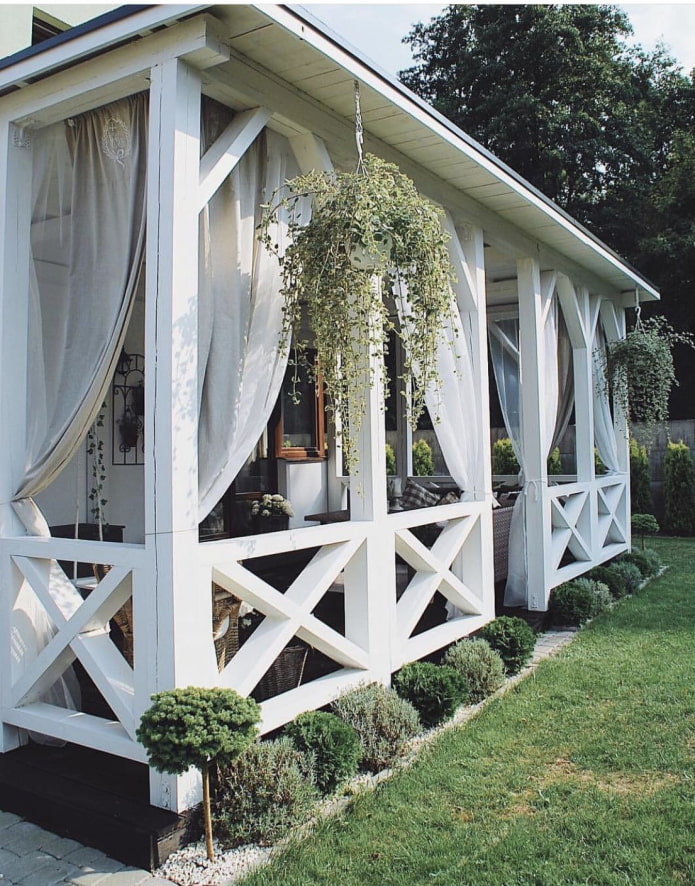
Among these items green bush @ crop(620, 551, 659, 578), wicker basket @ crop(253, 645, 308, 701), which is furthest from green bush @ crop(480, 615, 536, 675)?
green bush @ crop(620, 551, 659, 578)

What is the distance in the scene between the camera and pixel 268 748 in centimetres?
306

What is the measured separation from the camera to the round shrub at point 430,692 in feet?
13.1

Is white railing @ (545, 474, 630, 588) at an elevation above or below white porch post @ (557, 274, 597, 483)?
below

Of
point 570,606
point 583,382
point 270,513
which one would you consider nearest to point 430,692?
point 570,606

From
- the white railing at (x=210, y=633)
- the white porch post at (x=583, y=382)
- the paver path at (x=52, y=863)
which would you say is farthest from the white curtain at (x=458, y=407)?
the paver path at (x=52, y=863)

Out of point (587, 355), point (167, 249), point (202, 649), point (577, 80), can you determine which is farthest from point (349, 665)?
point (577, 80)

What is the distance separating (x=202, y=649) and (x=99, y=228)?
1830 mm

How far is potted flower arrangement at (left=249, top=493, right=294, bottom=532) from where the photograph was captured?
6.16 m

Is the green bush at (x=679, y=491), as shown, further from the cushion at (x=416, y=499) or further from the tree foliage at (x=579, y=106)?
the cushion at (x=416, y=499)

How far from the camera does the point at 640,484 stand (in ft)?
40.0

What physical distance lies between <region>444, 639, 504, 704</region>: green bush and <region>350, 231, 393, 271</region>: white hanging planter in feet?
7.85

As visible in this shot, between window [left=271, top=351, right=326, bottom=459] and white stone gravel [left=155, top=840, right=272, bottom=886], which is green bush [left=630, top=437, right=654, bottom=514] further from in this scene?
white stone gravel [left=155, top=840, right=272, bottom=886]

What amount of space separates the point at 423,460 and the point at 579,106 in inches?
388

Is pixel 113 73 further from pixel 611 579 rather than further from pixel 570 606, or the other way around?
pixel 611 579
